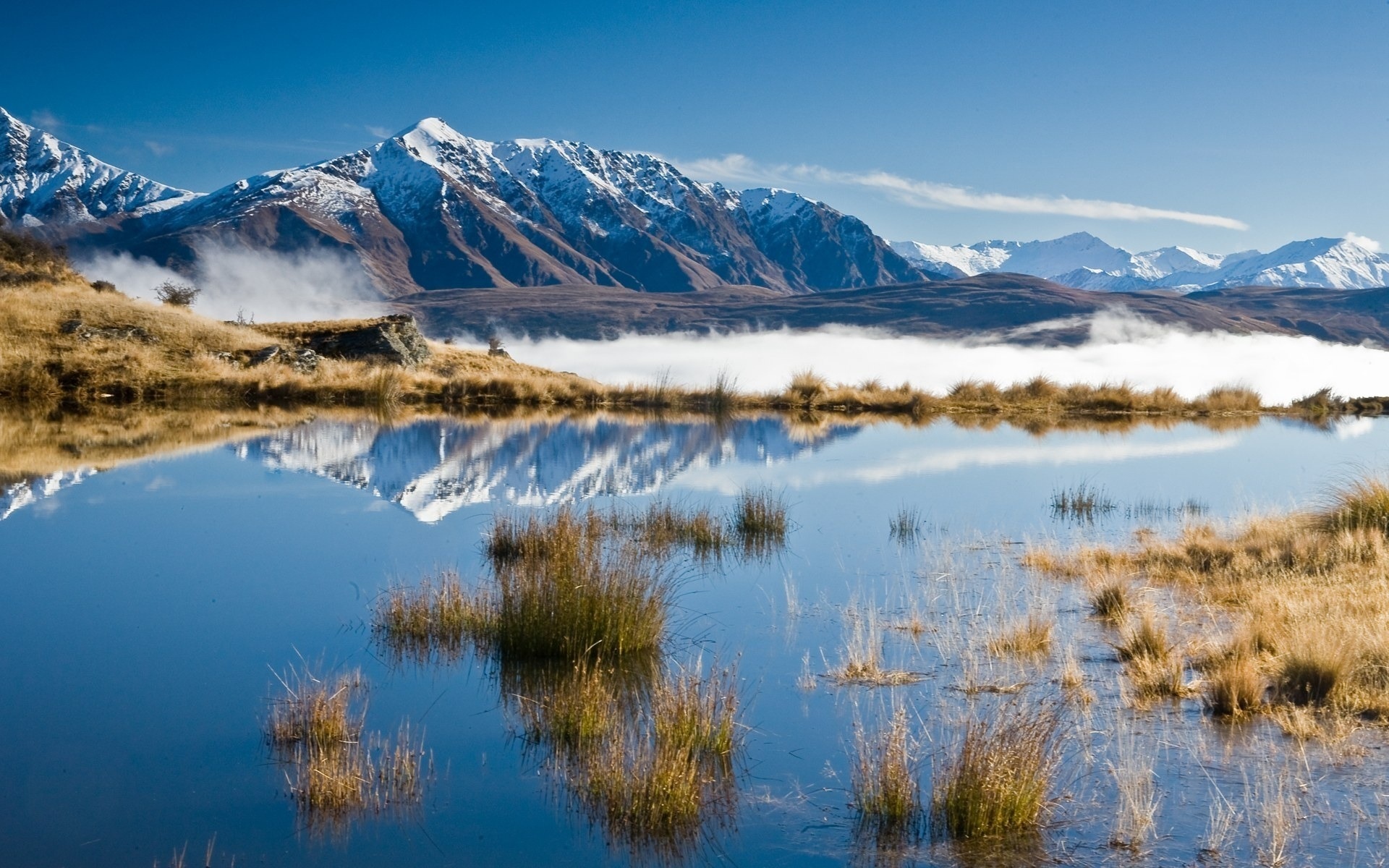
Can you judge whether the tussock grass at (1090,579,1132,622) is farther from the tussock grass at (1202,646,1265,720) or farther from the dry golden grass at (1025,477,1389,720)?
the tussock grass at (1202,646,1265,720)

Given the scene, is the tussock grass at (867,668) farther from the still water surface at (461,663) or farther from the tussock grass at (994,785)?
the tussock grass at (994,785)

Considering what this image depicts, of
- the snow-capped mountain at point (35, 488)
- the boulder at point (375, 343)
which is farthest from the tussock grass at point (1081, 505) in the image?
the boulder at point (375, 343)

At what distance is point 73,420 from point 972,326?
109950 millimetres

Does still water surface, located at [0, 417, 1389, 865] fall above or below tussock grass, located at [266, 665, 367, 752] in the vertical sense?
below

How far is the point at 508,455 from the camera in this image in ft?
55.6

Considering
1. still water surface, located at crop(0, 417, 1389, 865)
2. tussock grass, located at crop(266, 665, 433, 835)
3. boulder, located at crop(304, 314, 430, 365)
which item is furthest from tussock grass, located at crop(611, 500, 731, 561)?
boulder, located at crop(304, 314, 430, 365)

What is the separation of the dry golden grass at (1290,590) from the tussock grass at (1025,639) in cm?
47

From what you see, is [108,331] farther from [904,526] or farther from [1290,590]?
[1290,590]

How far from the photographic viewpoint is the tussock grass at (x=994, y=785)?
4.16m

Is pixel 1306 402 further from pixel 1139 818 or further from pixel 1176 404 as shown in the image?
pixel 1139 818

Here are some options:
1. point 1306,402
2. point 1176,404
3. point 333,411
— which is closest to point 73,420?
point 333,411

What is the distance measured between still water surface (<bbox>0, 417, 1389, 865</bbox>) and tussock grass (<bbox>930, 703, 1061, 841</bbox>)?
145 millimetres

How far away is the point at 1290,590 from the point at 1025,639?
262cm

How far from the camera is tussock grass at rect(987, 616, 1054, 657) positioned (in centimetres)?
662
